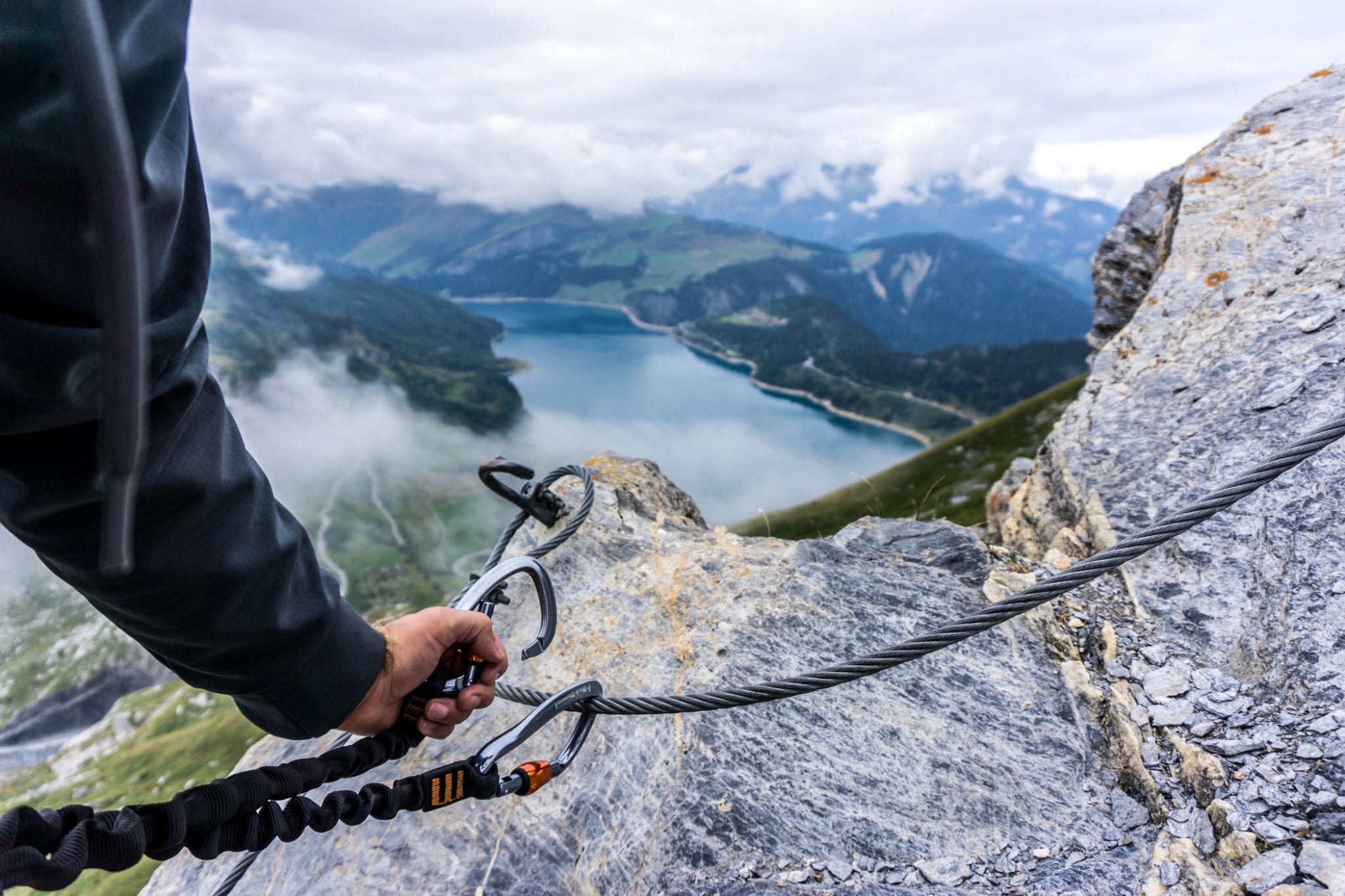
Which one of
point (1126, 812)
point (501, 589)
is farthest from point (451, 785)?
point (1126, 812)

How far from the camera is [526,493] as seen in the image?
6.12 m

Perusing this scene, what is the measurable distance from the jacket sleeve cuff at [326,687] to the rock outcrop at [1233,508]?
12.1 feet

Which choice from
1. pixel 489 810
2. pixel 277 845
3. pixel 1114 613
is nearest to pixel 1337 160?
pixel 1114 613

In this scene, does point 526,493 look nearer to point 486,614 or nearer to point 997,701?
point 486,614

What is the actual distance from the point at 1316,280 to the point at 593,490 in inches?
254

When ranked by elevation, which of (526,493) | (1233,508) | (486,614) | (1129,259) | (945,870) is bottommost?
(945,870)

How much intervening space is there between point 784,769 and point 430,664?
2346 millimetres

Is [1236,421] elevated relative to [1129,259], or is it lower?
lower

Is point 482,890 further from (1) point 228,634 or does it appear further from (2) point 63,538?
(2) point 63,538

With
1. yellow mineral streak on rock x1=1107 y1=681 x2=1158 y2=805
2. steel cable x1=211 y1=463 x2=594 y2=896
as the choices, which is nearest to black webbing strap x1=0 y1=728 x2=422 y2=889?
steel cable x1=211 y1=463 x2=594 y2=896

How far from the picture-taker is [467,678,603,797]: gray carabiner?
3350 mm

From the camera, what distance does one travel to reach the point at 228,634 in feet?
6.58

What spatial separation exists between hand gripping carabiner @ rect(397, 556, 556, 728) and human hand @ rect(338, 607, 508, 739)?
4 centimetres

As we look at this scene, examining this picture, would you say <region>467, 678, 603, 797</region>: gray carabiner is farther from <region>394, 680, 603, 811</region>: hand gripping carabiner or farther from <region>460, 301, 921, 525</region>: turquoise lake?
<region>460, 301, 921, 525</region>: turquoise lake
